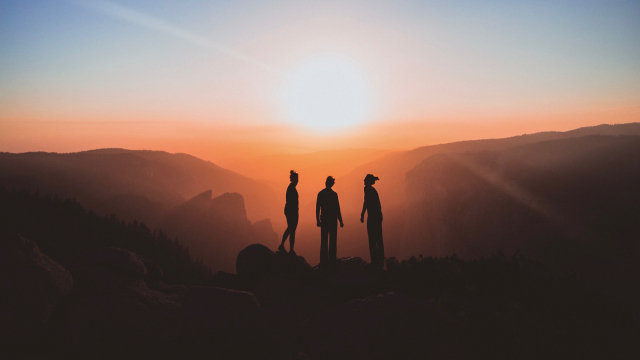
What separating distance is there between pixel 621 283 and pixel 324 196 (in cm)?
1931

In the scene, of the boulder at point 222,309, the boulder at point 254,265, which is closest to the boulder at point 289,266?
the boulder at point 254,265

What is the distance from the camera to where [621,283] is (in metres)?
17.9

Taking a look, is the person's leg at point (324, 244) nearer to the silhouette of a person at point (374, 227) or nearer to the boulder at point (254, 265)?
the silhouette of a person at point (374, 227)

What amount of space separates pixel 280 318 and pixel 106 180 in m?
65.6

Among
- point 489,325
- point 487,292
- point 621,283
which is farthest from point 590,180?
point 489,325

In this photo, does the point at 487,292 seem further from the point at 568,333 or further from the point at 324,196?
the point at 324,196

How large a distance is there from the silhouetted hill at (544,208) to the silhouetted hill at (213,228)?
1072 inches

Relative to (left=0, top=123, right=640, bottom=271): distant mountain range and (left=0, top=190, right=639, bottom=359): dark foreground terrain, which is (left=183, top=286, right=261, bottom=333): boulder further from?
(left=0, top=123, right=640, bottom=271): distant mountain range

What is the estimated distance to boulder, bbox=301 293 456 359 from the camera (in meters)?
5.05

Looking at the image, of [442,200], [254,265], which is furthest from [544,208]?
[254,265]

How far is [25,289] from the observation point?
18.0ft

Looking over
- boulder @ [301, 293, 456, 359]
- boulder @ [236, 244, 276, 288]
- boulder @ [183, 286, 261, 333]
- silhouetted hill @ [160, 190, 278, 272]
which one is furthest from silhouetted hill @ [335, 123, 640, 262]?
boulder @ [301, 293, 456, 359]

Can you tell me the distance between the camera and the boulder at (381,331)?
5051 mm

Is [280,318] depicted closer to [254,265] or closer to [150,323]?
[150,323]
